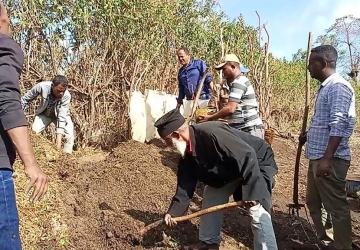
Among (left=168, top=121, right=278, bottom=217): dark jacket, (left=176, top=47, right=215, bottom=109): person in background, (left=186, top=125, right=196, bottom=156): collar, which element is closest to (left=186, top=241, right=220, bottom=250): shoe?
(left=168, top=121, right=278, bottom=217): dark jacket

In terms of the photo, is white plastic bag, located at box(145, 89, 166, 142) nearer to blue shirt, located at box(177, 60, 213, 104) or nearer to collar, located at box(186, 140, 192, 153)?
blue shirt, located at box(177, 60, 213, 104)

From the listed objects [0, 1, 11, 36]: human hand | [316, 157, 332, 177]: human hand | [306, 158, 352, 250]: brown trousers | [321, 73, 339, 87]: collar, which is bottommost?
[306, 158, 352, 250]: brown trousers

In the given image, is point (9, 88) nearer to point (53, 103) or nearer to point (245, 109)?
point (245, 109)

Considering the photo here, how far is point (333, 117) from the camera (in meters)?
3.29

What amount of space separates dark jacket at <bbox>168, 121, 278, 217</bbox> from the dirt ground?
2.63 feet

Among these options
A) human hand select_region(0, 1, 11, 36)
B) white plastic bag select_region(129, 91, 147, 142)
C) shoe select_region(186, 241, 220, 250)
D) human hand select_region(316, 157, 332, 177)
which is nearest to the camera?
human hand select_region(0, 1, 11, 36)

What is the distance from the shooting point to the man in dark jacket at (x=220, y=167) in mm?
3027

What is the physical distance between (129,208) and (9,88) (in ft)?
9.36

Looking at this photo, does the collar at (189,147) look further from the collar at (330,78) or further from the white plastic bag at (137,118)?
the white plastic bag at (137,118)

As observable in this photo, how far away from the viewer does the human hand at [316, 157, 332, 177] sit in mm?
3258

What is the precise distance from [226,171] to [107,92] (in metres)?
4.71

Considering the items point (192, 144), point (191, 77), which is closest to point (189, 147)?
point (192, 144)

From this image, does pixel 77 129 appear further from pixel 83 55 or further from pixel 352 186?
pixel 352 186

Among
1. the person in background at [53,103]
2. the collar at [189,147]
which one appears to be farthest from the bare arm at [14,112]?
the person in background at [53,103]
